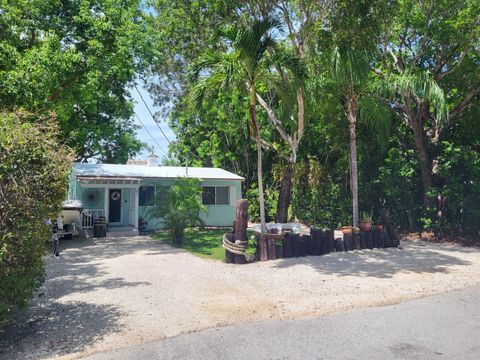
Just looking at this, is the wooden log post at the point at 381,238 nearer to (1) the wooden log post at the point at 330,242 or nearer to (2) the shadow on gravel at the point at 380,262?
(2) the shadow on gravel at the point at 380,262

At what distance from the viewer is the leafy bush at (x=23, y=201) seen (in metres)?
4.23

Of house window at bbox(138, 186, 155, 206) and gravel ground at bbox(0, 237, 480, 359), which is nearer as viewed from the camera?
gravel ground at bbox(0, 237, 480, 359)

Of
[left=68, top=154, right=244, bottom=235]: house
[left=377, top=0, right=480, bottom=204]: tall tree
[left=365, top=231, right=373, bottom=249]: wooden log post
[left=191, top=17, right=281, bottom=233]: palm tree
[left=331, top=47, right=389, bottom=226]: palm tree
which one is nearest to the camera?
[left=191, top=17, right=281, bottom=233]: palm tree

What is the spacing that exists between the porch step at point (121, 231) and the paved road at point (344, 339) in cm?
1145

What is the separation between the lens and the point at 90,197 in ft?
Answer: 52.6

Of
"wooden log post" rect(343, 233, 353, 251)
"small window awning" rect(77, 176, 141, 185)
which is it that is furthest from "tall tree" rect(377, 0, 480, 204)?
"small window awning" rect(77, 176, 141, 185)

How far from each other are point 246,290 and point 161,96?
72.6 ft

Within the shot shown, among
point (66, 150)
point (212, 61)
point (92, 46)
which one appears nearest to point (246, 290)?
point (66, 150)

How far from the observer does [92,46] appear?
13.4 m

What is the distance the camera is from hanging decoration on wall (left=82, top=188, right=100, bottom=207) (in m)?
16.0

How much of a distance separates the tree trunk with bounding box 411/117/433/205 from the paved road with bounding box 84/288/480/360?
920 centimetres

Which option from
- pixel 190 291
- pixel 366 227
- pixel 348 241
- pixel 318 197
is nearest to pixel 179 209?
pixel 348 241

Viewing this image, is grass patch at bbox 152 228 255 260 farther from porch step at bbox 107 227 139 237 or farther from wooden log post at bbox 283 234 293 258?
wooden log post at bbox 283 234 293 258

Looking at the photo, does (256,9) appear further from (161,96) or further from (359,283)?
(161,96)
